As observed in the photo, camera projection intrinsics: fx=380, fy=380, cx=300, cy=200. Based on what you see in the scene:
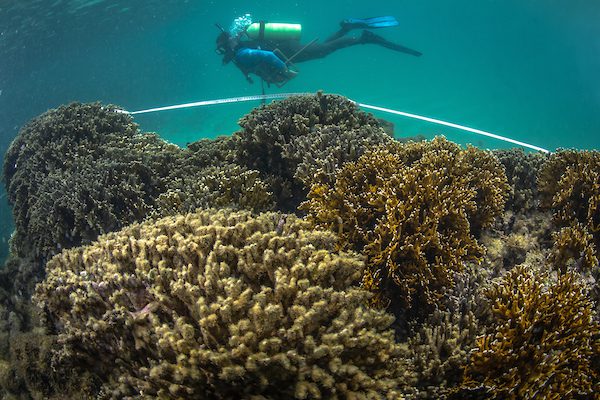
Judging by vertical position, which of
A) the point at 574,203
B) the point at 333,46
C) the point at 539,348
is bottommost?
the point at 539,348

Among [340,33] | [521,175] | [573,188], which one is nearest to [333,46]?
[340,33]

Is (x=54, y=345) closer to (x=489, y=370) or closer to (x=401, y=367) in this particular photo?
(x=401, y=367)

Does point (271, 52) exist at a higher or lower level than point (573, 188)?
higher

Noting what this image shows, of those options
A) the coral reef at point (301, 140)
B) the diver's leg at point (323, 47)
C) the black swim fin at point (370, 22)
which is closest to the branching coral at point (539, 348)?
the coral reef at point (301, 140)

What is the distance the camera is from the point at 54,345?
3539 millimetres

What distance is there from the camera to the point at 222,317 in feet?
7.84

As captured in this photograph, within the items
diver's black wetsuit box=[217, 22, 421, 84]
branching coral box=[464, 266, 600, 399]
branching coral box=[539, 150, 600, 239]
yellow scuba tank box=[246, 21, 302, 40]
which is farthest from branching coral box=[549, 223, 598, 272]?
yellow scuba tank box=[246, 21, 302, 40]

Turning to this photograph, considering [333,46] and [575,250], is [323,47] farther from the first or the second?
[575,250]

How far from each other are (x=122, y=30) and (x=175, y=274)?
72934mm

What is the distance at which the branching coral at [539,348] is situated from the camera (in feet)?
9.69

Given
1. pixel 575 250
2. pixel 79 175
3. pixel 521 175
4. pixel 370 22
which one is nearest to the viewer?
pixel 575 250

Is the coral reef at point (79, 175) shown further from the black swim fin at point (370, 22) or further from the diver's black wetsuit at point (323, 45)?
the black swim fin at point (370, 22)

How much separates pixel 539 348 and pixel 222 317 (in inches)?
97.3

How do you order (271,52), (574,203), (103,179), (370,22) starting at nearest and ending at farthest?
(574,203) → (103,179) → (271,52) → (370,22)
